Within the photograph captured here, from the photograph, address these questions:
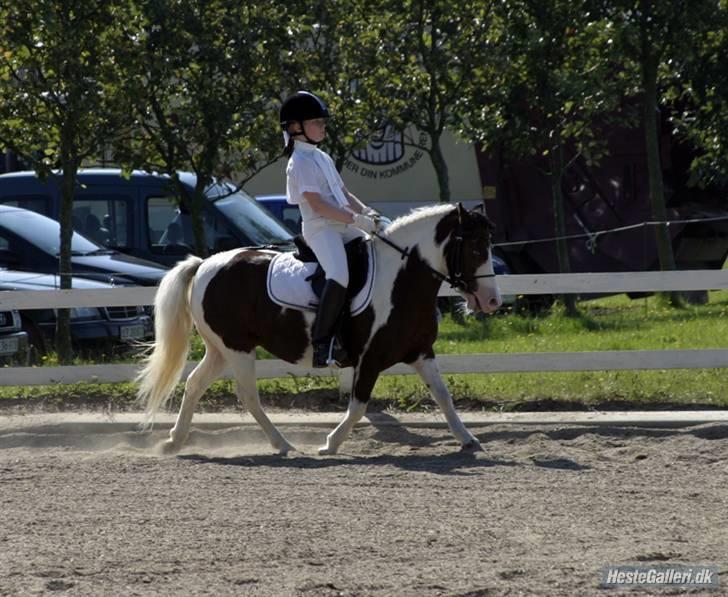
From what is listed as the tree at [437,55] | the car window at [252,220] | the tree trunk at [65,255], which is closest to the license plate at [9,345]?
the tree trunk at [65,255]

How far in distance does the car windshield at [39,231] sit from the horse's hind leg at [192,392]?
632 cm

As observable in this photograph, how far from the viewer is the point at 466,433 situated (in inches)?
368

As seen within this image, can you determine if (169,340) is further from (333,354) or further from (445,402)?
(445,402)

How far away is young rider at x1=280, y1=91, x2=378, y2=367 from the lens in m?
9.08

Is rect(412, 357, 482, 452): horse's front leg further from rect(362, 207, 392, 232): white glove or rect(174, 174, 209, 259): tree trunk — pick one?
rect(174, 174, 209, 259): tree trunk

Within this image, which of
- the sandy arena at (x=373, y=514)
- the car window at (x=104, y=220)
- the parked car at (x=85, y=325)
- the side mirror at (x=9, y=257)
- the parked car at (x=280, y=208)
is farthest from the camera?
the parked car at (x=280, y=208)

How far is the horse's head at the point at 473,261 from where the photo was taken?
916cm

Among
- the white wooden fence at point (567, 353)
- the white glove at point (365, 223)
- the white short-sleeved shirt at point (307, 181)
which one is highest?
the white short-sleeved shirt at point (307, 181)

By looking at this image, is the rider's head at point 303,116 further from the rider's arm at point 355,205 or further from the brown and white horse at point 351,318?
the brown and white horse at point 351,318

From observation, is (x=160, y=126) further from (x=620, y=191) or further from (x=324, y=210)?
(x=620, y=191)

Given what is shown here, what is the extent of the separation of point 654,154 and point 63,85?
329 inches

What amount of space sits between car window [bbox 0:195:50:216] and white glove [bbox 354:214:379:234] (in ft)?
31.8

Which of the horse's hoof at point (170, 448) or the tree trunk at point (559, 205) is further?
the tree trunk at point (559, 205)

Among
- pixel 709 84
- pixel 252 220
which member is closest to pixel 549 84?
pixel 709 84
